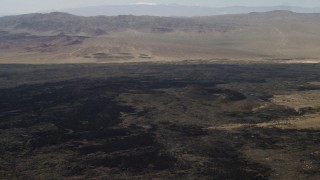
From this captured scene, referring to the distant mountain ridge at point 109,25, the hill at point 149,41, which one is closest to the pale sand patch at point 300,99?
the hill at point 149,41

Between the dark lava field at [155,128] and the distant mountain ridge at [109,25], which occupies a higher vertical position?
the distant mountain ridge at [109,25]

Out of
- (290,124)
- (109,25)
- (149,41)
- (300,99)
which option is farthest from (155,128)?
(109,25)

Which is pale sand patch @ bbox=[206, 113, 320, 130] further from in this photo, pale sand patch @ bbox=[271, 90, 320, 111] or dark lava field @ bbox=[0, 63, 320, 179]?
pale sand patch @ bbox=[271, 90, 320, 111]

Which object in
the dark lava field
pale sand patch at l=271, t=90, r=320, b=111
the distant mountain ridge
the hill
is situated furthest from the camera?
the distant mountain ridge

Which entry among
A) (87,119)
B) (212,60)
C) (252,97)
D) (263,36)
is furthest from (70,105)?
(263,36)

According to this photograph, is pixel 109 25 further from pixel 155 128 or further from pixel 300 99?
pixel 155 128

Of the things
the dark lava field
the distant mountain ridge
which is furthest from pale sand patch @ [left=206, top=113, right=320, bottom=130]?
the distant mountain ridge

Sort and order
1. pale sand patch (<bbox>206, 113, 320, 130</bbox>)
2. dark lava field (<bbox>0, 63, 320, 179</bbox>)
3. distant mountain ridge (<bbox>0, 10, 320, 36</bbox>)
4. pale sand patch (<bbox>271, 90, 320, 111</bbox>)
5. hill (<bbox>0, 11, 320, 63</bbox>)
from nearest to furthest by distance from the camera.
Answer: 1. dark lava field (<bbox>0, 63, 320, 179</bbox>)
2. pale sand patch (<bbox>206, 113, 320, 130</bbox>)
3. pale sand patch (<bbox>271, 90, 320, 111</bbox>)
4. hill (<bbox>0, 11, 320, 63</bbox>)
5. distant mountain ridge (<bbox>0, 10, 320, 36</bbox>)

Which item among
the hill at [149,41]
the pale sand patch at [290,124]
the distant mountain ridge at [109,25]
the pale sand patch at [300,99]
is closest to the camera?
the pale sand patch at [290,124]

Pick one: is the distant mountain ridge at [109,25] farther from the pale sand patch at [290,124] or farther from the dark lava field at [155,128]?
the pale sand patch at [290,124]

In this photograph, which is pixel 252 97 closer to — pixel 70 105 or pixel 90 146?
pixel 70 105
